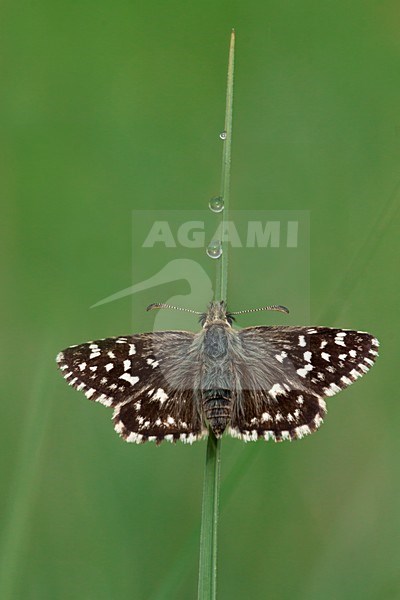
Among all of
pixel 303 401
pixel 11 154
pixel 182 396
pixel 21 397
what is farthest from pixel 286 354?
pixel 11 154

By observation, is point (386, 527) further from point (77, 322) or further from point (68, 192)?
point (68, 192)

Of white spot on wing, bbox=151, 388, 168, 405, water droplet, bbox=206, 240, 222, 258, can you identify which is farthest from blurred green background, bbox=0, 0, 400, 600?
water droplet, bbox=206, 240, 222, 258

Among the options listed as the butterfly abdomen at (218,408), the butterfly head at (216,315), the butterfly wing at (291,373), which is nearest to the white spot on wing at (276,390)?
the butterfly wing at (291,373)

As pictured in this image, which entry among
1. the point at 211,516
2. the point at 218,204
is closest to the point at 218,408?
the point at 211,516

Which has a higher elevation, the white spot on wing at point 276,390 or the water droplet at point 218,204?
the water droplet at point 218,204

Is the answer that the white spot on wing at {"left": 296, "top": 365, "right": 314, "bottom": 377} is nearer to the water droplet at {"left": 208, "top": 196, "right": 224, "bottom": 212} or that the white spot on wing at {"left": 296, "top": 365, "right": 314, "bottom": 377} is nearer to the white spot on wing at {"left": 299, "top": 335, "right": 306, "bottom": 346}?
the white spot on wing at {"left": 299, "top": 335, "right": 306, "bottom": 346}

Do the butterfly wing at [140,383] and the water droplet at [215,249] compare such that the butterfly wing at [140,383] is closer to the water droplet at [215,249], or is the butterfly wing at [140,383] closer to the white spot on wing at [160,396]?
the white spot on wing at [160,396]
